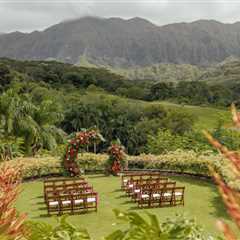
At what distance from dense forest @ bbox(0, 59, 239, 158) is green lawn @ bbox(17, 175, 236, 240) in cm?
256

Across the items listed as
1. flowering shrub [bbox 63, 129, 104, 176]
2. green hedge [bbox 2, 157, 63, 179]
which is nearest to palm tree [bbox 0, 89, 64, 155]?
green hedge [bbox 2, 157, 63, 179]

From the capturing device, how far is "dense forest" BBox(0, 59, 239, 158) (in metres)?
38.1

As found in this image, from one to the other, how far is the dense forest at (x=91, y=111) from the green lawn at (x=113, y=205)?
8.39ft

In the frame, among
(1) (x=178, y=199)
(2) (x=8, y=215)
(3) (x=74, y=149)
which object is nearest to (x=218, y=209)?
(1) (x=178, y=199)

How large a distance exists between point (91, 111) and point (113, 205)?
56.7m

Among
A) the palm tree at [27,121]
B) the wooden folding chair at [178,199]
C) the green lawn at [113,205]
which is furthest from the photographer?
the palm tree at [27,121]

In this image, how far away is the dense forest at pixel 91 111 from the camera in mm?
38062

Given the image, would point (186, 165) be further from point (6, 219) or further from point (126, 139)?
point (126, 139)

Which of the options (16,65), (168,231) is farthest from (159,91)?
(168,231)

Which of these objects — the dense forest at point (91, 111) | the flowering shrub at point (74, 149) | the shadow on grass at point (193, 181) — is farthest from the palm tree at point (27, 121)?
the shadow on grass at point (193, 181)

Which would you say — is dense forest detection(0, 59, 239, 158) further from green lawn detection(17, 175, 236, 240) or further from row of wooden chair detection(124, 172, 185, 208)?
row of wooden chair detection(124, 172, 185, 208)

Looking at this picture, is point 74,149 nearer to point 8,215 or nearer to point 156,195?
point 156,195

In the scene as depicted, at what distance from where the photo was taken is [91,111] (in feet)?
247

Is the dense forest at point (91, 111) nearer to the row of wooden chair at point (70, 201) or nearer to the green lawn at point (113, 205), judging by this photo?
the green lawn at point (113, 205)
